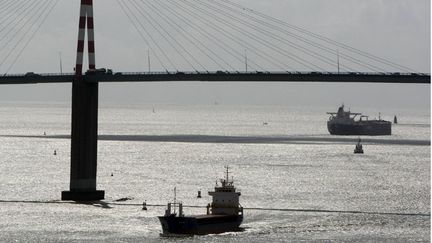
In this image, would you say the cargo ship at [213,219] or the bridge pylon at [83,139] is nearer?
the cargo ship at [213,219]

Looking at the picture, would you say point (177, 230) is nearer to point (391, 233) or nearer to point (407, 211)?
point (391, 233)

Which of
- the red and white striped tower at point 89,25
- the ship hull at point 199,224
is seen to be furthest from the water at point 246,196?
the red and white striped tower at point 89,25

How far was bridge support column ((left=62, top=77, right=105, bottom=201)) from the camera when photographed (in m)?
102

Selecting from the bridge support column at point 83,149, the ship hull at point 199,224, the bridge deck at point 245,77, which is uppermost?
the bridge deck at point 245,77

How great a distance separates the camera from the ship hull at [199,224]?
84.3 meters

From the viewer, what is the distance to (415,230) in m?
86.9

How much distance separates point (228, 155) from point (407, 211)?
88.3 metres

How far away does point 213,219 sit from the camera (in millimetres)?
86125

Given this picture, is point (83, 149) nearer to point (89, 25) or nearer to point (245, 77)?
point (89, 25)

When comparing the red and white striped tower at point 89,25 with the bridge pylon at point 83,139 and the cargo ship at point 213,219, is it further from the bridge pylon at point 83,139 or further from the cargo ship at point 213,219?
the cargo ship at point 213,219

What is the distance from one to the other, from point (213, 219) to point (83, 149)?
65.4 ft

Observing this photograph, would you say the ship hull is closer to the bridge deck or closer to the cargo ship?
the cargo ship

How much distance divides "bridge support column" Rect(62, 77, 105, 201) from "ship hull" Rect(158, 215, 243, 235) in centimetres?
1847

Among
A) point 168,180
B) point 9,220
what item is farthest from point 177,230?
point 168,180
